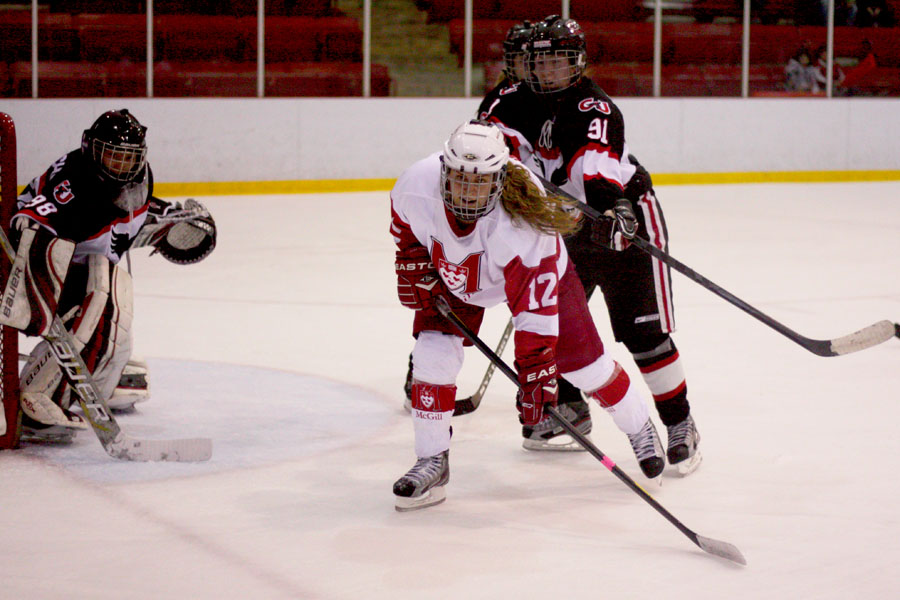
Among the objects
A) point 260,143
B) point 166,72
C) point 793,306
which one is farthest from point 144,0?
point 793,306

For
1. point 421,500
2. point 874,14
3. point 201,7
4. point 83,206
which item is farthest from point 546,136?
point 874,14

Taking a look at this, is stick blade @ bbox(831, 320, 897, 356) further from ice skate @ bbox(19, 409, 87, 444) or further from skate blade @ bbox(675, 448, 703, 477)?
ice skate @ bbox(19, 409, 87, 444)

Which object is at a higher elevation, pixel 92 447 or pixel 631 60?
pixel 631 60

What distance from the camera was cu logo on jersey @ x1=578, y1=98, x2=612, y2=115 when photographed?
305cm

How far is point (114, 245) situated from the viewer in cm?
319

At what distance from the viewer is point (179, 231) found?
11.2ft

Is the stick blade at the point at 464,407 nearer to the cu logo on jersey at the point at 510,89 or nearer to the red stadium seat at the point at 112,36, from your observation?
the cu logo on jersey at the point at 510,89

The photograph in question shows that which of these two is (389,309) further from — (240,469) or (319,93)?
(319,93)

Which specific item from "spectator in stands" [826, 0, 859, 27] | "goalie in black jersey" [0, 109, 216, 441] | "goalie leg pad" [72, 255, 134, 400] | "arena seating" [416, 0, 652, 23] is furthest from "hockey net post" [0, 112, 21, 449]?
"spectator in stands" [826, 0, 859, 27]

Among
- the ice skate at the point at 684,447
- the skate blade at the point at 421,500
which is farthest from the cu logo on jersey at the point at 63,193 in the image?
the ice skate at the point at 684,447

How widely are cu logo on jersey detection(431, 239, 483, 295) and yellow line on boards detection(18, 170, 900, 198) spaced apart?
608cm

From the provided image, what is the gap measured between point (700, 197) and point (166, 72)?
4018 millimetres

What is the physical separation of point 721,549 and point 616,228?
806 millimetres

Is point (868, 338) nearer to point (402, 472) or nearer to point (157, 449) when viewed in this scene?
point (402, 472)
